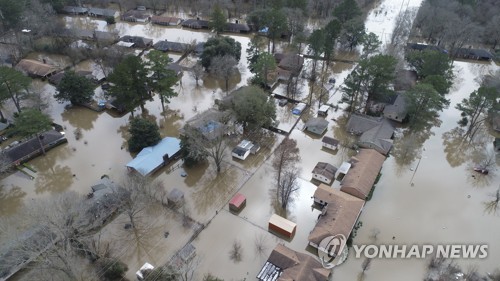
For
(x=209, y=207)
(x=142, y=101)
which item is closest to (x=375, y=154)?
(x=209, y=207)

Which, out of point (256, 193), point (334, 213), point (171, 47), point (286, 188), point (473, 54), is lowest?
point (256, 193)

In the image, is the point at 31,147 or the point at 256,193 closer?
the point at 256,193

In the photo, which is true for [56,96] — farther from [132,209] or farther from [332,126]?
[332,126]

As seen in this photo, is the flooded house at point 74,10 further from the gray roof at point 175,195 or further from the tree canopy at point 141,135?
the gray roof at point 175,195

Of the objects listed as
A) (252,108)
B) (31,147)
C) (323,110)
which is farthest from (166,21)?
(323,110)

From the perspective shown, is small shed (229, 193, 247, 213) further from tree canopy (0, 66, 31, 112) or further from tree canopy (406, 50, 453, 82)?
tree canopy (406, 50, 453, 82)

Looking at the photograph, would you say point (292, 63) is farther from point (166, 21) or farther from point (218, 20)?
point (166, 21)
